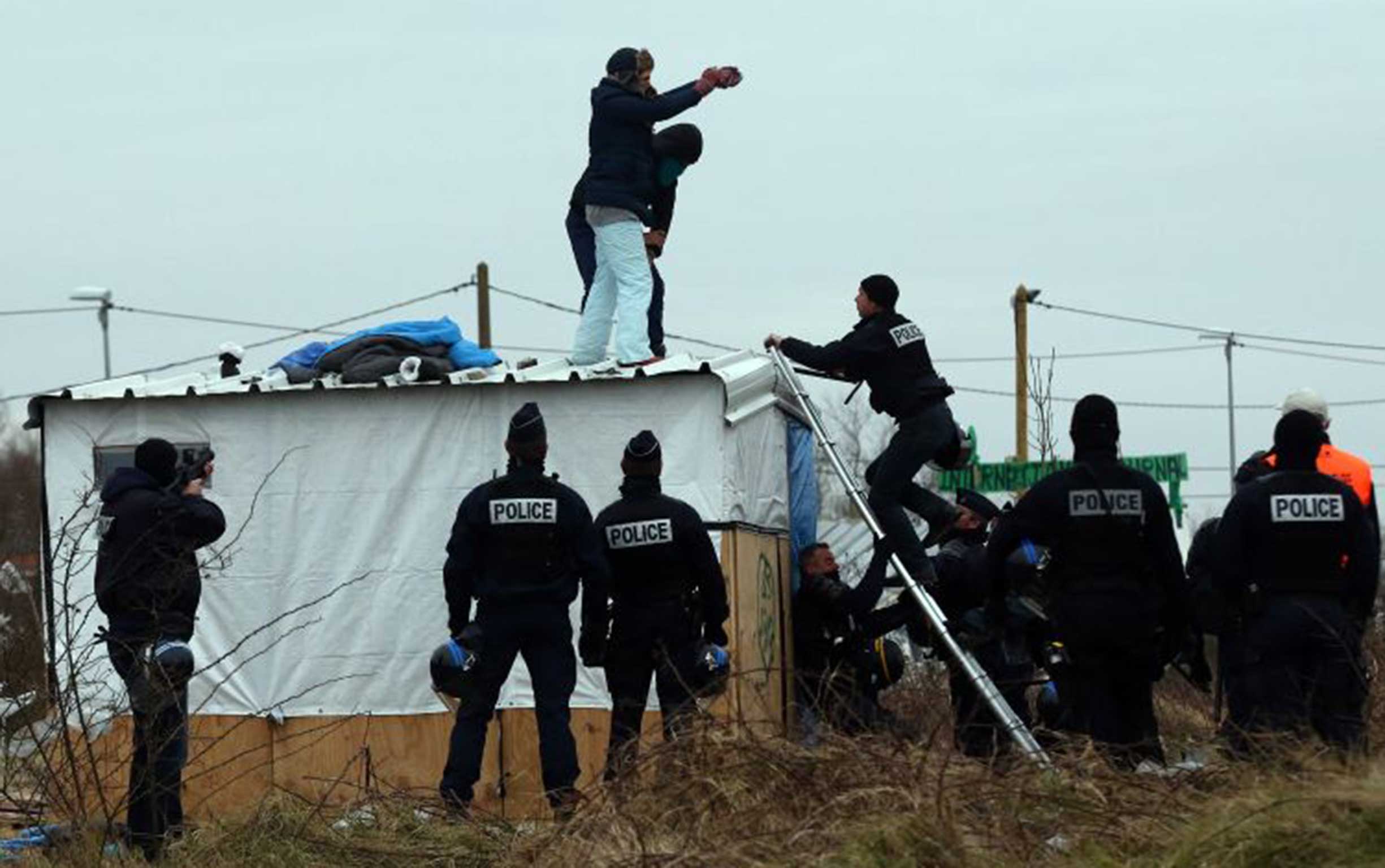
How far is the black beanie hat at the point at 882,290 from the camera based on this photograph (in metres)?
12.3

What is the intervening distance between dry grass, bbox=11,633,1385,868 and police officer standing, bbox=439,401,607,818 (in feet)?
3.46

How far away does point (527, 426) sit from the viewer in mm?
10984

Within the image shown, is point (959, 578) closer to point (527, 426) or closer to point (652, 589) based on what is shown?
point (652, 589)

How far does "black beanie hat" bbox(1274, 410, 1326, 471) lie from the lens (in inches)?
373

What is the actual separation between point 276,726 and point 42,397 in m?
2.37

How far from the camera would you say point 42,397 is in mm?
13547

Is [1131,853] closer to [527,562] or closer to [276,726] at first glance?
[527,562]

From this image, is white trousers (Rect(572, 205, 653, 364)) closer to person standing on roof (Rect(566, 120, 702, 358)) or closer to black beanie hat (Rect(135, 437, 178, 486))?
person standing on roof (Rect(566, 120, 702, 358))

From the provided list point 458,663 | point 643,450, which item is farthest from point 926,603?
point 458,663

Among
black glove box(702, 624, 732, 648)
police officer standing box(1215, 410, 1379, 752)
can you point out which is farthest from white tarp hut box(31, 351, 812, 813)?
police officer standing box(1215, 410, 1379, 752)

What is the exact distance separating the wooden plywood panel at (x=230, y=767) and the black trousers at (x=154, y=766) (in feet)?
7.08

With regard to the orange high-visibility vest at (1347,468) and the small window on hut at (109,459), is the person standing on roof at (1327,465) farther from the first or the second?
the small window on hut at (109,459)

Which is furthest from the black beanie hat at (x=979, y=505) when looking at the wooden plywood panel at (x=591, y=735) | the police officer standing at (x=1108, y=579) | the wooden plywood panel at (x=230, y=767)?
the wooden plywood panel at (x=230, y=767)

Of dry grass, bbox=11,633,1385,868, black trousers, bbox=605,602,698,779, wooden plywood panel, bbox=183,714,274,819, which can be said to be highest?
black trousers, bbox=605,602,698,779
